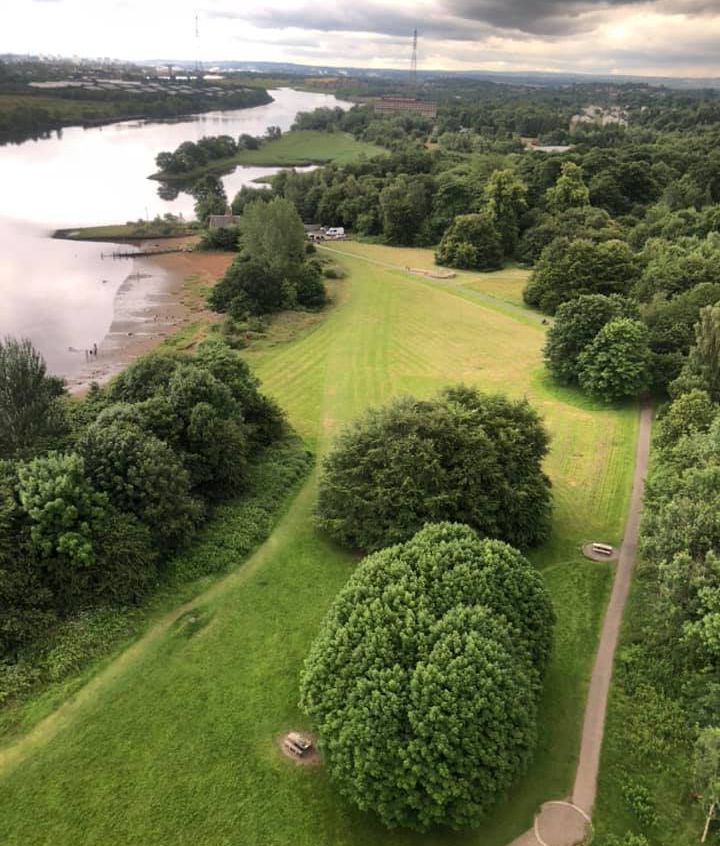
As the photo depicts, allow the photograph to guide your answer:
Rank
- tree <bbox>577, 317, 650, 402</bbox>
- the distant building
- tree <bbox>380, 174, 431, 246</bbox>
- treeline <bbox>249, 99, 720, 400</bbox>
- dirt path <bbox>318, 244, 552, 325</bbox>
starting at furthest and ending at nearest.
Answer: tree <bbox>380, 174, 431, 246</bbox>, the distant building, dirt path <bbox>318, 244, 552, 325</bbox>, treeline <bbox>249, 99, 720, 400</bbox>, tree <bbox>577, 317, 650, 402</bbox>

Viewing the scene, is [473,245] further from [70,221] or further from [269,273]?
[70,221]

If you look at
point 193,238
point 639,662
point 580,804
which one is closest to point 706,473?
point 639,662

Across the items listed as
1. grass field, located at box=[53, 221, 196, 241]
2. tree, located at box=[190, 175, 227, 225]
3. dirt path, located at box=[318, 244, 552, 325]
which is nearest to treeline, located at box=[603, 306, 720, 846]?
dirt path, located at box=[318, 244, 552, 325]

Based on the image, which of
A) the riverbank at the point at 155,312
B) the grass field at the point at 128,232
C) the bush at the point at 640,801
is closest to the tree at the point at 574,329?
the riverbank at the point at 155,312

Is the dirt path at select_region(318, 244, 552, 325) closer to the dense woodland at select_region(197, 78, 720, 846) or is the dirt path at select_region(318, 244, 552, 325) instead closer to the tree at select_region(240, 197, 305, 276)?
the dense woodland at select_region(197, 78, 720, 846)

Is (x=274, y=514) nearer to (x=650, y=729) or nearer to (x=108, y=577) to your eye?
(x=108, y=577)

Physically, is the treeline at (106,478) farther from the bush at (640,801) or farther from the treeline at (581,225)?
the treeline at (581,225)
